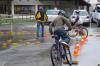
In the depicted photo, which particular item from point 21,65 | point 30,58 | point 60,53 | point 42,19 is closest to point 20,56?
point 30,58

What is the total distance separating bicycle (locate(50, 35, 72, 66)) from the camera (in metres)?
11.3

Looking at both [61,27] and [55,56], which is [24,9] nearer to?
[61,27]

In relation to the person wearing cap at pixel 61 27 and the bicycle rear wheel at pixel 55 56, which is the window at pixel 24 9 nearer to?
the person wearing cap at pixel 61 27

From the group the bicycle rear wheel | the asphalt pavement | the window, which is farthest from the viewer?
the window

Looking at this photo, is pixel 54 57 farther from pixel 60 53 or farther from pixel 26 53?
pixel 26 53

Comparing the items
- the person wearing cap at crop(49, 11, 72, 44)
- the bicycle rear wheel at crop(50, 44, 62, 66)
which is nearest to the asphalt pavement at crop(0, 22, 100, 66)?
the bicycle rear wheel at crop(50, 44, 62, 66)

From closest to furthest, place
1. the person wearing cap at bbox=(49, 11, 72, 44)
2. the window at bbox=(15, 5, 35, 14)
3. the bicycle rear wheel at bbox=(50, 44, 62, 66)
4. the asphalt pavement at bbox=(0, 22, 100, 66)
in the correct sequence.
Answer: the bicycle rear wheel at bbox=(50, 44, 62, 66)
the person wearing cap at bbox=(49, 11, 72, 44)
the asphalt pavement at bbox=(0, 22, 100, 66)
the window at bbox=(15, 5, 35, 14)

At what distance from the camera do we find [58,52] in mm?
11352

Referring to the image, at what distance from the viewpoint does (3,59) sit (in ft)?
44.2

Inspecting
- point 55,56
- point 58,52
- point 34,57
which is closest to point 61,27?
point 58,52

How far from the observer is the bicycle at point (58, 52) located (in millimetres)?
11258

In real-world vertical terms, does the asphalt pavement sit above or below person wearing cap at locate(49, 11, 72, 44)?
below

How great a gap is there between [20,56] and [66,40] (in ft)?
9.22

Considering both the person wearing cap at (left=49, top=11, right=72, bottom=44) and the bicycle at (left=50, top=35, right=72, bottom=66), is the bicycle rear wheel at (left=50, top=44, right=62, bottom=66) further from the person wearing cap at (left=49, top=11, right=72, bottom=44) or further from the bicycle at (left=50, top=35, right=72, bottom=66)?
the person wearing cap at (left=49, top=11, right=72, bottom=44)
